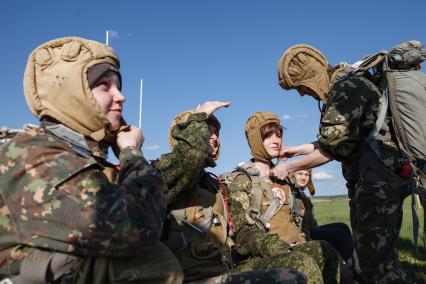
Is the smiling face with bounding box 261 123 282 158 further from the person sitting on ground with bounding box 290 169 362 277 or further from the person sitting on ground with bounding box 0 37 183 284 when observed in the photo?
the person sitting on ground with bounding box 0 37 183 284

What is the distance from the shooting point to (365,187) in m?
4.43

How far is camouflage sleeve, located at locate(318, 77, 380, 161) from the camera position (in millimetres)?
4387

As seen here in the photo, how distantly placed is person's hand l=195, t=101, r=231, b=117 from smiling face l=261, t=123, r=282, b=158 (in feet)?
7.82

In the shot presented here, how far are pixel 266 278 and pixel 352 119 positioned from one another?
227cm

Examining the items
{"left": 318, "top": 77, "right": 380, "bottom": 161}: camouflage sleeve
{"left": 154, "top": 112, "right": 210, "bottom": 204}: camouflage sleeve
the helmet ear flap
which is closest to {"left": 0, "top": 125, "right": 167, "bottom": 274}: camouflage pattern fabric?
{"left": 154, "top": 112, "right": 210, "bottom": 204}: camouflage sleeve

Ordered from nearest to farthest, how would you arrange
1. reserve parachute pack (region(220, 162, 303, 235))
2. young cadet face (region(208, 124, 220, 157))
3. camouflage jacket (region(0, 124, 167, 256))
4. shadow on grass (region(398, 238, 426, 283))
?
1. camouflage jacket (region(0, 124, 167, 256))
2. young cadet face (region(208, 124, 220, 157))
3. reserve parachute pack (region(220, 162, 303, 235))
4. shadow on grass (region(398, 238, 426, 283))

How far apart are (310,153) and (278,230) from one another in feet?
3.46

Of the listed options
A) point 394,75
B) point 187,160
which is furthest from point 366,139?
point 187,160

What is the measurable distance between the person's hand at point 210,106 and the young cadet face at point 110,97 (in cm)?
95

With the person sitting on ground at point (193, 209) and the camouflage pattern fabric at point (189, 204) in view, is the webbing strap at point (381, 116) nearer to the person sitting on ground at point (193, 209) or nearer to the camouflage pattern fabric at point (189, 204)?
the person sitting on ground at point (193, 209)

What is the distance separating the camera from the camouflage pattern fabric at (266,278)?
8.84 feet

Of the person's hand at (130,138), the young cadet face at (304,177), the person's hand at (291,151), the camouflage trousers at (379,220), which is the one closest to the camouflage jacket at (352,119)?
the camouflage trousers at (379,220)

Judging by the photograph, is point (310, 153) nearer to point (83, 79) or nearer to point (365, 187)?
point (365, 187)

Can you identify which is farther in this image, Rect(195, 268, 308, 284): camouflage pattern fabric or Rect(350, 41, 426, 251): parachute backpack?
Rect(350, 41, 426, 251): parachute backpack
